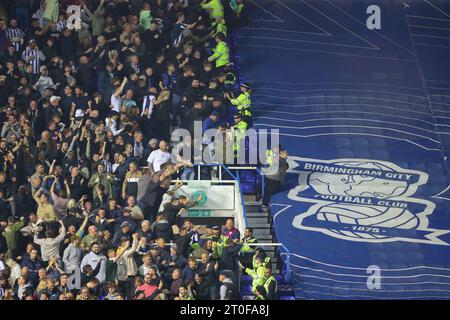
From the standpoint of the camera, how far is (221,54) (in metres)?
30.5

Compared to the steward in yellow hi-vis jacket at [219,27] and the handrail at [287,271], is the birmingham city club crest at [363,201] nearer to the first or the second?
the handrail at [287,271]

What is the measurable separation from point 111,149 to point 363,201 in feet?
16.7

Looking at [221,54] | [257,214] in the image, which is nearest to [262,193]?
[257,214]

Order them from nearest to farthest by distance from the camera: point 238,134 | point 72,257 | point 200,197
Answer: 1. point 72,257
2. point 200,197
3. point 238,134

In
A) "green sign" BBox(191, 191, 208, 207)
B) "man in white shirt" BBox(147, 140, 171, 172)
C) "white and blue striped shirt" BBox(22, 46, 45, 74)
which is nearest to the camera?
"man in white shirt" BBox(147, 140, 171, 172)

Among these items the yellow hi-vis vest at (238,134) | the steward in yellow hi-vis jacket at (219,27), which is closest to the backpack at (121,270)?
the yellow hi-vis vest at (238,134)

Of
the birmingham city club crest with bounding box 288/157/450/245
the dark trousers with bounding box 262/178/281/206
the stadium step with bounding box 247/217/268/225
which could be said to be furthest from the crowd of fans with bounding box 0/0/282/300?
the birmingham city club crest with bounding box 288/157/450/245

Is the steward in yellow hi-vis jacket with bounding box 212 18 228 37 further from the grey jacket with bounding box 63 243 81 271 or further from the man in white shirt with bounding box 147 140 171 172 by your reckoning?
the grey jacket with bounding box 63 243 81 271

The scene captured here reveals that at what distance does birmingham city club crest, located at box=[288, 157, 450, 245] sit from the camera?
92.4ft

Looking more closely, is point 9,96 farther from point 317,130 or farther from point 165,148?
point 317,130

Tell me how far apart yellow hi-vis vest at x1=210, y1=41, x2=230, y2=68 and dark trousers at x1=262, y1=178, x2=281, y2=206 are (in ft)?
11.1

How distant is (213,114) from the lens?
27.9 metres

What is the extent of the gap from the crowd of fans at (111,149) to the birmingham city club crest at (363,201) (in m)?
1.96

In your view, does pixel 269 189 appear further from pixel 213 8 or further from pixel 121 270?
pixel 213 8
